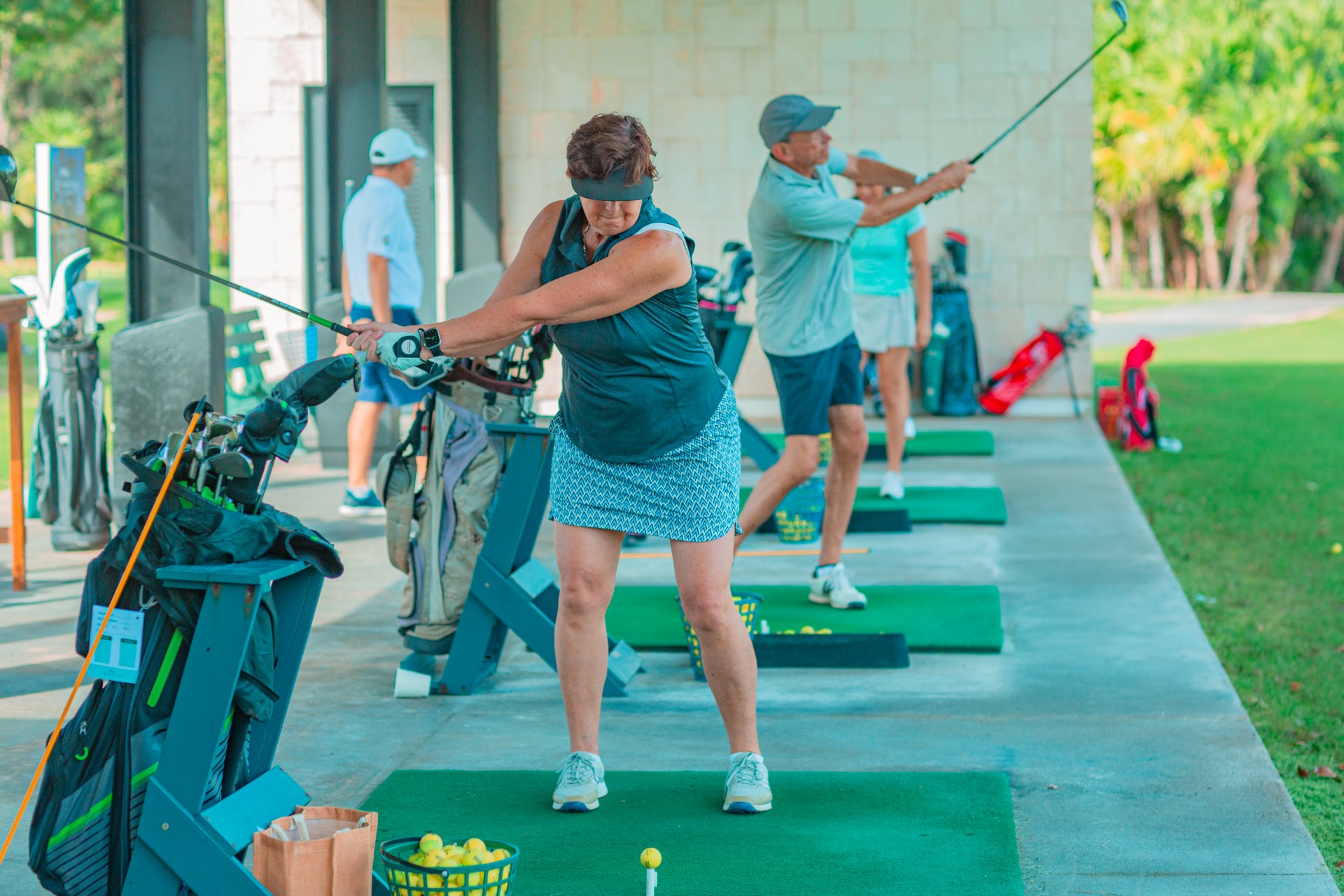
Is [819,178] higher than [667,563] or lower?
higher

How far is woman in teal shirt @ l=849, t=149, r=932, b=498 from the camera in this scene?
8688mm

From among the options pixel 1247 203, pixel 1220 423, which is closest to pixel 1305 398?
pixel 1220 423

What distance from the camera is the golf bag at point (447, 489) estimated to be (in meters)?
4.98

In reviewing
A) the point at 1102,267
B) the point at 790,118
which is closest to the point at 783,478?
the point at 790,118

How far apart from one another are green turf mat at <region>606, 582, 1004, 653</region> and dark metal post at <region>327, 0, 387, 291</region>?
4.07 m

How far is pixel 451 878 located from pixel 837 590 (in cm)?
335

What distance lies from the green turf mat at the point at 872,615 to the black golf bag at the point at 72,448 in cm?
257

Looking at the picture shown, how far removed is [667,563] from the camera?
730cm

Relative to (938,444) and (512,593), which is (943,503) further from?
(512,593)

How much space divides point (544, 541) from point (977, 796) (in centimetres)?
409

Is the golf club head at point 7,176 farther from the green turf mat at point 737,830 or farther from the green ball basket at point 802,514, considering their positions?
the green ball basket at point 802,514

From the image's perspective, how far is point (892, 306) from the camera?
8719mm

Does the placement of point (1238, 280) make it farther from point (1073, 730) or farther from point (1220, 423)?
point (1073, 730)

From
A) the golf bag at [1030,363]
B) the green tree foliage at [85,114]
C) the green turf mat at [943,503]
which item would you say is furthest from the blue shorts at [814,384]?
the green tree foliage at [85,114]
